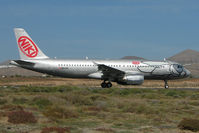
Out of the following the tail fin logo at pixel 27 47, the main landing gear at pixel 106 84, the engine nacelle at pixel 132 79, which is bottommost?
the main landing gear at pixel 106 84

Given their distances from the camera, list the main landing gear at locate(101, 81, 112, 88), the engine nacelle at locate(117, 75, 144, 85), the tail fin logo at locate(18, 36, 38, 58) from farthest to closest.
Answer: the main landing gear at locate(101, 81, 112, 88)
the tail fin logo at locate(18, 36, 38, 58)
the engine nacelle at locate(117, 75, 144, 85)

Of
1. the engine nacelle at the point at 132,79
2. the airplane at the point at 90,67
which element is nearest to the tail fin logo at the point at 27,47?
the airplane at the point at 90,67

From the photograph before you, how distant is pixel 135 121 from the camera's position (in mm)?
14461

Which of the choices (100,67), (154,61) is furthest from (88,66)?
(154,61)

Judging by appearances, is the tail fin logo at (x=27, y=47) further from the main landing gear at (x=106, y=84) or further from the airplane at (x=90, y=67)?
the main landing gear at (x=106, y=84)

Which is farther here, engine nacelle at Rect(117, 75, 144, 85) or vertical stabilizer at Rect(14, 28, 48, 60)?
vertical stabilizer at Rect(14, 28, 48, 60)

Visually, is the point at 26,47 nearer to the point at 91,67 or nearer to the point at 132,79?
the point at 91,67

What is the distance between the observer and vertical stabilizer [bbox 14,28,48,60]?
36906mm

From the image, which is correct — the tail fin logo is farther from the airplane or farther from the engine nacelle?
the engine nacelle

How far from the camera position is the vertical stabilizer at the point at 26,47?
36906mm

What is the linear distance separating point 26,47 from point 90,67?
278 inches

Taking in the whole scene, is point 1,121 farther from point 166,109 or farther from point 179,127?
point 166,109

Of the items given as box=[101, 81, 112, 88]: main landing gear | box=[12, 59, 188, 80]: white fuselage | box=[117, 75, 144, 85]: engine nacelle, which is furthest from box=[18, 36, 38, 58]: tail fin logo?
box=[117, 75, 144, 85]: engine nacelle

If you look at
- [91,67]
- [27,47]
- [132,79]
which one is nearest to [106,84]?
[91,67]
